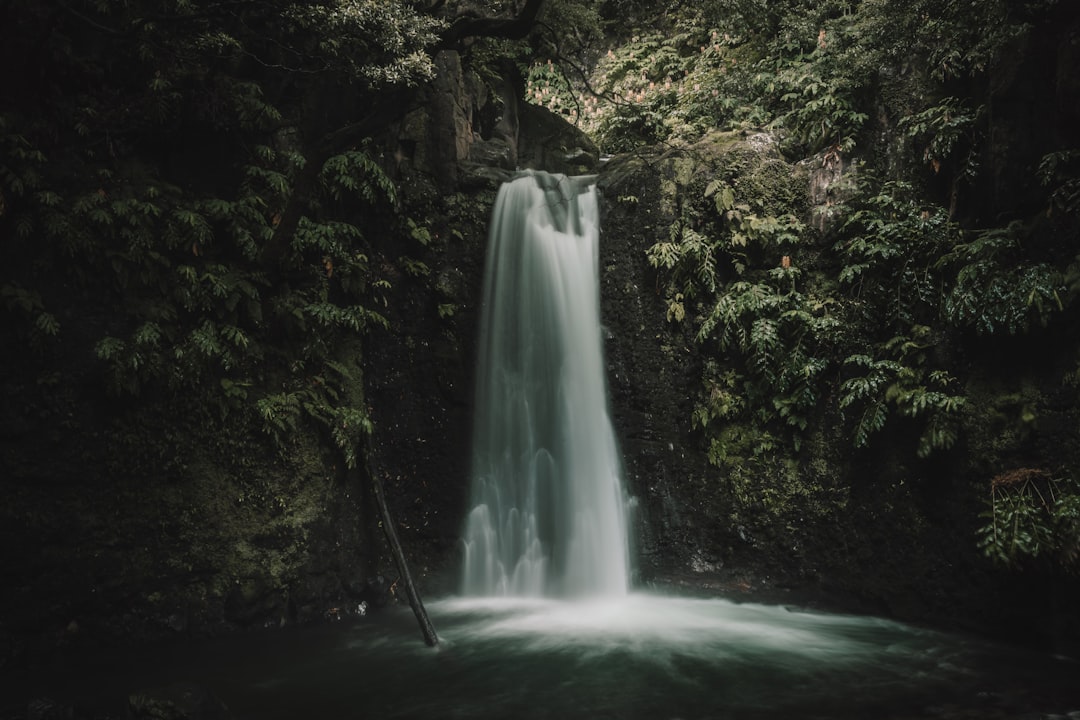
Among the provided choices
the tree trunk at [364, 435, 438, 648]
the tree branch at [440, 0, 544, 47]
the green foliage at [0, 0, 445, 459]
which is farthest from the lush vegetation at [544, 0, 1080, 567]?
the tree trunk at [364, 435, 438, 648]

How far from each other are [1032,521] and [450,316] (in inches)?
282

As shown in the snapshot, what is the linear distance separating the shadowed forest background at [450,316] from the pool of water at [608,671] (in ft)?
1.90

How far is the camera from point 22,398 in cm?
630

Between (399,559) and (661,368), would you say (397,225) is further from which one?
(399,559)

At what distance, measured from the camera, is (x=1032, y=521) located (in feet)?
19.3

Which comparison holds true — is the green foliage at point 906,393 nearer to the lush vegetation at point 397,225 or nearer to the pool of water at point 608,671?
the lush vegetation at point 397,225

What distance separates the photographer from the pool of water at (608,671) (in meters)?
5.06

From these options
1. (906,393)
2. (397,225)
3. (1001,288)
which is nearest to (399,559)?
(397,225)

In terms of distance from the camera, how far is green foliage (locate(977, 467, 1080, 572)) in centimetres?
555

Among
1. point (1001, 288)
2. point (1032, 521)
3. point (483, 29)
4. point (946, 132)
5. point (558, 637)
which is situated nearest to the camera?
point (1032, 521)

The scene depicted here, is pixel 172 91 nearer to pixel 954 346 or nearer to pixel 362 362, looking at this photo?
pixel 362 362

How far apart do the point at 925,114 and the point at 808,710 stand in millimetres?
6903

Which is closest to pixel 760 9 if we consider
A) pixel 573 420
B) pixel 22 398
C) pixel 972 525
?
pixel 573 420

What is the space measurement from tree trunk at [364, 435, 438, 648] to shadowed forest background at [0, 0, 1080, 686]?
206 millimetres
